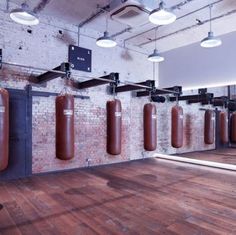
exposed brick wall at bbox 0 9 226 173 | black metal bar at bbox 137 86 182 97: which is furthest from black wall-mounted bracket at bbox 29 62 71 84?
black metal bar at bbox 137 86 182 97

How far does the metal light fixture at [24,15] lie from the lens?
3296 mm

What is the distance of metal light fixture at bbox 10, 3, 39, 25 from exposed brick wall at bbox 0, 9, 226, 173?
1122 mm

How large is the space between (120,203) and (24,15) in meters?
3.16

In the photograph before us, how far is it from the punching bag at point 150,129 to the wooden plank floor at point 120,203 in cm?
63

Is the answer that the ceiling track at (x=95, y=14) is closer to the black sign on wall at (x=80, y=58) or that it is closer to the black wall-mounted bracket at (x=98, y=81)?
the black sign on wall at (x=80, y=58)

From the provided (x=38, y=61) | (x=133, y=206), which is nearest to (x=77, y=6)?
(x=38, y=61)

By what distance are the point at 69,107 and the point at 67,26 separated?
2.44 meters

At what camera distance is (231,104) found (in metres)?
6.00

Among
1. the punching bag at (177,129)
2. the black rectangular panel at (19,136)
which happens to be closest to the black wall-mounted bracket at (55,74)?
the black rectangular panel at (19,136)

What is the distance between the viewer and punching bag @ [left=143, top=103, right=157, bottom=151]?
5.09 meters

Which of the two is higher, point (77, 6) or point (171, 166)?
point (77, 6)

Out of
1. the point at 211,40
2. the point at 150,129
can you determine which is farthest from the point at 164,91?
the point at 211,40

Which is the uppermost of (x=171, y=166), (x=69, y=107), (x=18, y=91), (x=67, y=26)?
(x=67, y=26)

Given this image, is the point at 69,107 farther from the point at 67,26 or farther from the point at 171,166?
the point at 171,166
